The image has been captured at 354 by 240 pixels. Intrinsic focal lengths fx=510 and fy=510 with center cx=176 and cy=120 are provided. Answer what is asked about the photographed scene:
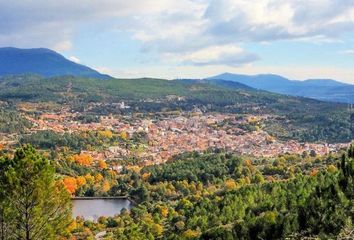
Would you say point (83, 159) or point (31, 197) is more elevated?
point (31, 197)

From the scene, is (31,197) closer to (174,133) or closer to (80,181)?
(80,181)

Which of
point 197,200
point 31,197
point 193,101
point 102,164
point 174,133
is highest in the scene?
point 31,197

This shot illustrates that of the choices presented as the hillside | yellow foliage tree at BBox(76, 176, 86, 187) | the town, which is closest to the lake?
yellow foliage tree at BBox(76, 176, 86, 187)

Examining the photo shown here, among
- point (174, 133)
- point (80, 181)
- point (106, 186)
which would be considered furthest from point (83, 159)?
point (174, 133)

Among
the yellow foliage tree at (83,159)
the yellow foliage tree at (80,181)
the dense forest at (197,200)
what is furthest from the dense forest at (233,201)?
the yellow foliage tree at (83,159)

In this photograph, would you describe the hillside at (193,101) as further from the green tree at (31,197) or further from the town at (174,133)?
the green tree at (31,197)

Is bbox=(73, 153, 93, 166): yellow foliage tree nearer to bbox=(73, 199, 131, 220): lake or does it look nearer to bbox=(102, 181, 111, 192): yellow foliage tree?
bbox=(102, 181, 111, 192): yellow foliage tree
